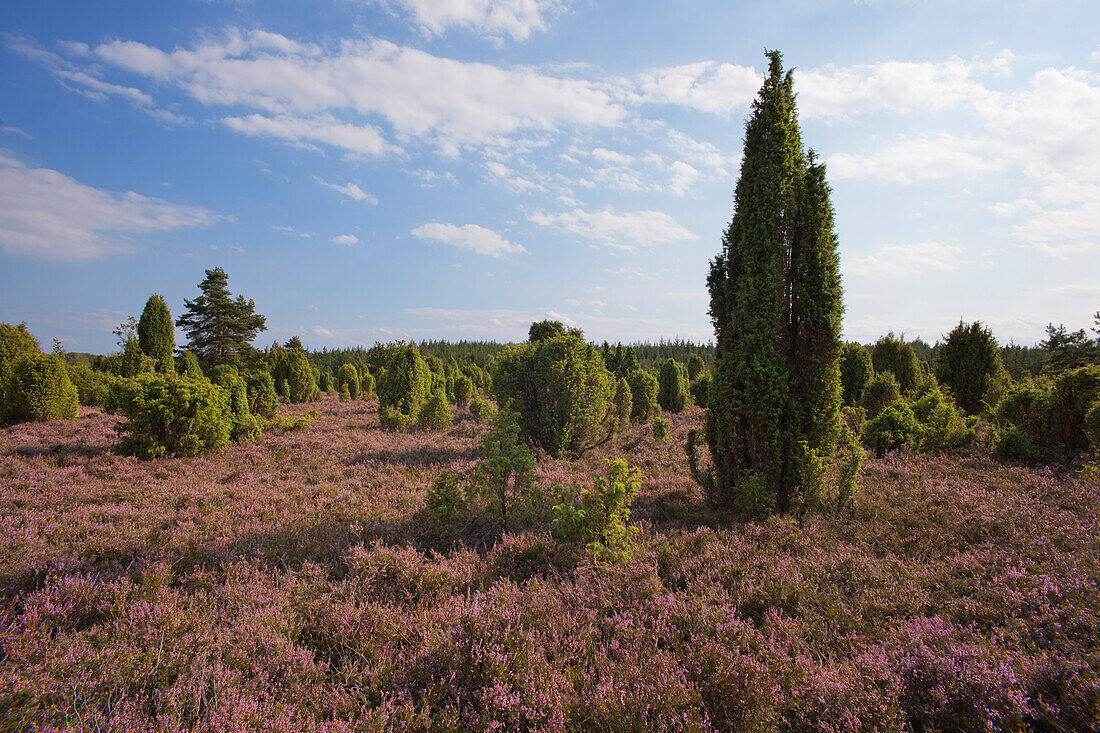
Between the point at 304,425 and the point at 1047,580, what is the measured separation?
2128 cm

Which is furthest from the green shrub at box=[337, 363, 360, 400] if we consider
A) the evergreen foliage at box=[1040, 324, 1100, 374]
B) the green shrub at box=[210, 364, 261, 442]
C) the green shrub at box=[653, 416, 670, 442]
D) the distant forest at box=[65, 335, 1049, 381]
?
the evergreen foliage at box=[1040, 324, 1100, 374]

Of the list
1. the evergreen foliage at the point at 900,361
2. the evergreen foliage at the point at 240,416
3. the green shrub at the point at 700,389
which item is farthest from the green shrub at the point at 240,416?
the evergreen foliage at the point at 900,361

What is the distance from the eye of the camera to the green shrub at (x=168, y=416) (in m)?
11.0

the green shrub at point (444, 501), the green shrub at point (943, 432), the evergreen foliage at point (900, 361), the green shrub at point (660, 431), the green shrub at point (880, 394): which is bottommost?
the green shrub at point (660, 431)

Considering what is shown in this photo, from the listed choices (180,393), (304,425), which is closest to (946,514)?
(180,393)

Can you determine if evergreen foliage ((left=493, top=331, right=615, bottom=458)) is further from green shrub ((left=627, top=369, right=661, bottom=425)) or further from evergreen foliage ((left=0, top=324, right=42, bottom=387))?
evergreen foliage ((left=0, top=324, right=42, bottom=387))

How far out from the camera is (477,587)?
16.6 ft

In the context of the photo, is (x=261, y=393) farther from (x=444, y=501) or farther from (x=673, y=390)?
(x=673, y=390)

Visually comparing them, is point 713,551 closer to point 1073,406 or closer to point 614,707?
point 614,707

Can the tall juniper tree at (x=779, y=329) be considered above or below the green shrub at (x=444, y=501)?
above

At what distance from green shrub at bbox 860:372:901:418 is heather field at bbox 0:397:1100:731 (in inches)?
358

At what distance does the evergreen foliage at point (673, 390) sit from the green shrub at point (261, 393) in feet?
81.5

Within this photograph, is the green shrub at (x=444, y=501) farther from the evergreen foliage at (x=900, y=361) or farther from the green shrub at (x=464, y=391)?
the green shrub at (x=464, y=391)

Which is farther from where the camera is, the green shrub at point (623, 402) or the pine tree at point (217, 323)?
the pine tree at point (217, 323)
